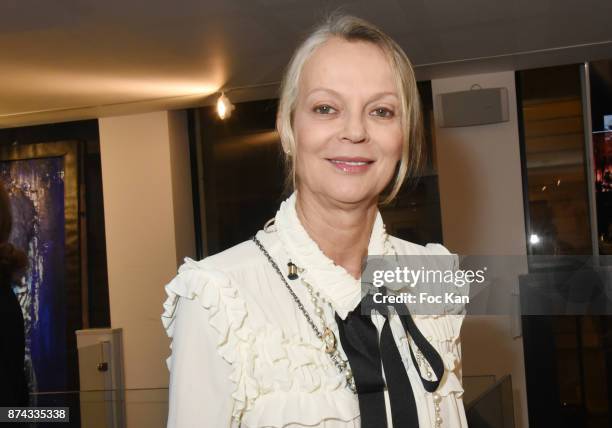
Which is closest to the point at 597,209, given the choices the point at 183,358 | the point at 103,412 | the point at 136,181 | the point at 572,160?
the point at 572,160

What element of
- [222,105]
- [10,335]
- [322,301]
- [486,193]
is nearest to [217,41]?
[222,105]

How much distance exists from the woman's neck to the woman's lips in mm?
45

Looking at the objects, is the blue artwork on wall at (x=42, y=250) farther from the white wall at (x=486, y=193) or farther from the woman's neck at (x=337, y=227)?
the woman's neck at (x=337, y=227)

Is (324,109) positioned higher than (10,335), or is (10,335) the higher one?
(324,109)

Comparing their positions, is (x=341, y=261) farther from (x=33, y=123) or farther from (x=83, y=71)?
(x=33, y=123)

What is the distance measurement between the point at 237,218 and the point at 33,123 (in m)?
1.19

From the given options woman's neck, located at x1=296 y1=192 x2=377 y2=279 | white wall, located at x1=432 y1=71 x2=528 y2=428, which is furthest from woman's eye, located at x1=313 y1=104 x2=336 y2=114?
white wall, located at x1=432 y1=71 x2=528 y2=428

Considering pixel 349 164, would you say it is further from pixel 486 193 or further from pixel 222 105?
pixel 486 193

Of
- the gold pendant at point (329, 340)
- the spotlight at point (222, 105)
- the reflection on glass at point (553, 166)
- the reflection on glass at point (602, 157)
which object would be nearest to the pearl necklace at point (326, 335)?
the gold pendant at point (329, 340)

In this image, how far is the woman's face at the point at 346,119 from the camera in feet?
2.76

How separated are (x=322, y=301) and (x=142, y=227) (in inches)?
121

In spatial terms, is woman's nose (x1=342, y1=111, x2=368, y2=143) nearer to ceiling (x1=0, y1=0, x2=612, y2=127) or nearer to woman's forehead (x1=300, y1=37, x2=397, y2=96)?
woman's forehead (x1=300, y1=37, x2=397, y2=96)

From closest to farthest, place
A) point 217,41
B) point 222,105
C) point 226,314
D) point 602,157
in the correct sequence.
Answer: point 226,314, point 217,41, point 222,105, point 602,157

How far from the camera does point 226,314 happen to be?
76 cm
